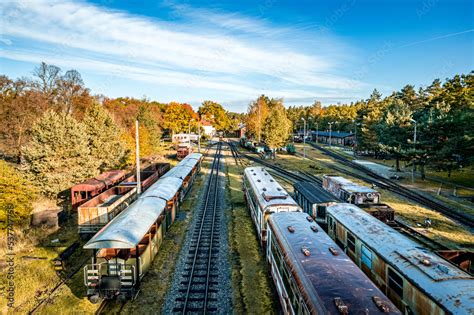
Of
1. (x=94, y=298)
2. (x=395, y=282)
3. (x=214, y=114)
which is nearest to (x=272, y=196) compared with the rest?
(x=395, y=282)

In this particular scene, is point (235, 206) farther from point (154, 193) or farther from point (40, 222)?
point (40, 222)

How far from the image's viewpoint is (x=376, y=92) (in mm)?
101125

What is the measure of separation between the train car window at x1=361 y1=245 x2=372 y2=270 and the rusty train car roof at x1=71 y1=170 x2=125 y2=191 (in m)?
21.2

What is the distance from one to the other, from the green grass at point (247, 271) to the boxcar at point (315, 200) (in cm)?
412

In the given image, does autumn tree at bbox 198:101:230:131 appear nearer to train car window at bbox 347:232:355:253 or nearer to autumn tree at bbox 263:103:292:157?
autumn tree at bbox 263:103:292:157

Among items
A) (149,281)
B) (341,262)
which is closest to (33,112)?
(149,281)

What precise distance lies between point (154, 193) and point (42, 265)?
281 inches

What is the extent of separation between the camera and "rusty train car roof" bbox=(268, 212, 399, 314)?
23.5ft

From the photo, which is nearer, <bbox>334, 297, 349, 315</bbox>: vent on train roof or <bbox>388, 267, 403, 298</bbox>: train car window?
<bbox>334, 297, 349, 315</bbox>: vent on train roof

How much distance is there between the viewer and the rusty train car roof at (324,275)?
282 inches

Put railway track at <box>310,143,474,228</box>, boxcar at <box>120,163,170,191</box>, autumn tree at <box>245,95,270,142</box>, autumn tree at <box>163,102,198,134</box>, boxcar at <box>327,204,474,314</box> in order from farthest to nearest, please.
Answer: autumn tree at <box>163,102,198,134</box>, autumn tree at <box>245,95,270,142</box>, boxcar at <box>120,163,170,191</box>, railway track at <box>310,143,474,228</box>, boxcar at <box>327,204,474,314</box>

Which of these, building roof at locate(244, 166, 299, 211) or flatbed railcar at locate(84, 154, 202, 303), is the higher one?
building roof at locate(244, 166, 299, 211)

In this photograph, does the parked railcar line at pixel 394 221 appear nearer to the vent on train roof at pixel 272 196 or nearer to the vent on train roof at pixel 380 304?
the vent on train roof at pixel 272 196

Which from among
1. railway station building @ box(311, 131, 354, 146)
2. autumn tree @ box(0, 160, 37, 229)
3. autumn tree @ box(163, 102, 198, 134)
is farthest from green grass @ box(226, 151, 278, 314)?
railway station building @ box(311, 131, 354, 146)
